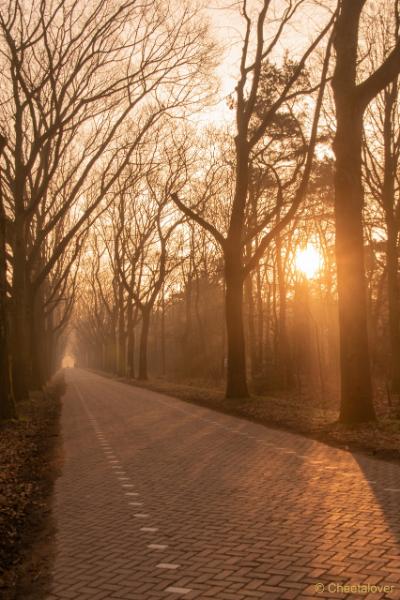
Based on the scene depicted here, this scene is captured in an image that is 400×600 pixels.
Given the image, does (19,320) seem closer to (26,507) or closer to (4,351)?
(4,351)

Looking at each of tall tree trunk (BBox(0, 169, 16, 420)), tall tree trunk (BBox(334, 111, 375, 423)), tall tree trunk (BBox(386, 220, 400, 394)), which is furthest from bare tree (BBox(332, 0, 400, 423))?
tall tree trunk (BBox(386, 220, 400, 394))

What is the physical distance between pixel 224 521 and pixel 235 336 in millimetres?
17016

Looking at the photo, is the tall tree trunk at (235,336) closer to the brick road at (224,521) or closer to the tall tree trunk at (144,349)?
the brick road at (224,521)

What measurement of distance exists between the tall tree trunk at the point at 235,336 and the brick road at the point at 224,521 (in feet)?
33.9

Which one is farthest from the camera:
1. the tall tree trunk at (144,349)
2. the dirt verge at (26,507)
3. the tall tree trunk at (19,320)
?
the tall tree trunk at (144,349)

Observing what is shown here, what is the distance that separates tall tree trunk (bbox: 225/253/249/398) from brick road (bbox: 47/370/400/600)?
33.9ft

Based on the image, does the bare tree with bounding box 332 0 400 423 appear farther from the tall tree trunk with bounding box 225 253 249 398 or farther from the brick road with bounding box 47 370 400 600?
the tall tree trunk with bounding box 225 253 249 398

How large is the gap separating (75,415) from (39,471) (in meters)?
11.0

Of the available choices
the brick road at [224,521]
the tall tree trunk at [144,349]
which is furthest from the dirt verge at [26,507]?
the tall tree trunk at [144,349]

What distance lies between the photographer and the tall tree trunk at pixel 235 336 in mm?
24109

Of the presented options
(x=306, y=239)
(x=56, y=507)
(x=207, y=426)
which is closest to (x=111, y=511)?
(x=56, y=507)

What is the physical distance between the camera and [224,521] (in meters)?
7.37

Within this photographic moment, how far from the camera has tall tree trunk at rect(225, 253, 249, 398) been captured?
79.1ft

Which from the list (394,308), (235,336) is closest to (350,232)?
(235,336)
